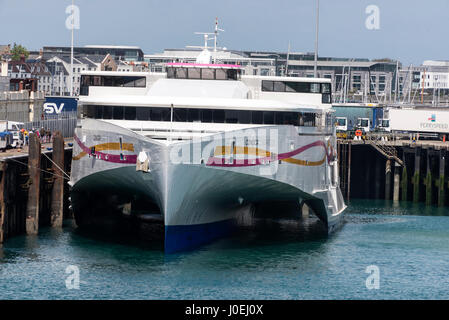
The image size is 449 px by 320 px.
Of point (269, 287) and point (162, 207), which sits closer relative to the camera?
point (269, 287)

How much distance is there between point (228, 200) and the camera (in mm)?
38375

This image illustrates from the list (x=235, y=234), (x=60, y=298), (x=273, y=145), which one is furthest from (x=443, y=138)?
(x=60, y=298)

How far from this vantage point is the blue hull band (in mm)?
36062

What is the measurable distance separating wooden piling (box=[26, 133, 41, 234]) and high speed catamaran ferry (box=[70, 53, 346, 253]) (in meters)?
1.76

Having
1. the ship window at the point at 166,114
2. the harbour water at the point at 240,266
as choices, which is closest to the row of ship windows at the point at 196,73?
the ship window at the point at 166,114

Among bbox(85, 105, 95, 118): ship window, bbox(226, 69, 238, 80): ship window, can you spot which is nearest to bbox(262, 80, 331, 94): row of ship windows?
bbox(226, 69, 238, 80): ship window

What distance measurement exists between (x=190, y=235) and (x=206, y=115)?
4.97 m

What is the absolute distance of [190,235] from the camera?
37.2 m

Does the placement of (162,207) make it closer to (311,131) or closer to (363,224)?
(311,131)

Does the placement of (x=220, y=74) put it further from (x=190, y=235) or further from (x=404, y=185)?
(x=404, y=185)

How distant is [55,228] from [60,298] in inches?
565

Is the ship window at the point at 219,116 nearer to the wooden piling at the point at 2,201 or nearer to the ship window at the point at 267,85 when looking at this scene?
the ship window at the point at 267,85

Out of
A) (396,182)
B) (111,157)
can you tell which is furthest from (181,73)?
(396,182)

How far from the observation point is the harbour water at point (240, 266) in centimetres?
3155
